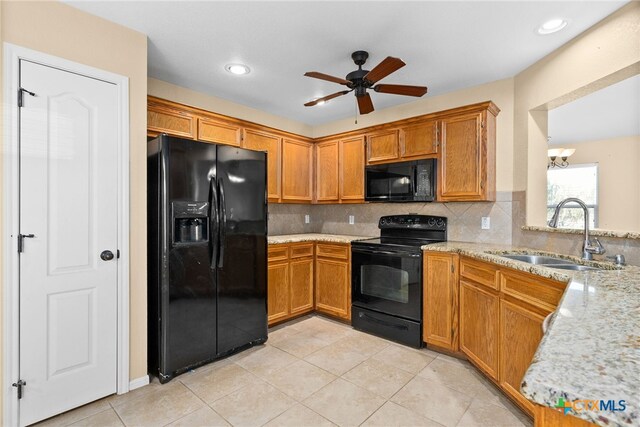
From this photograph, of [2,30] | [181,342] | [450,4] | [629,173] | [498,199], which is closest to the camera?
[2,30]

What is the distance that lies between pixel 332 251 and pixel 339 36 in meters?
2.16

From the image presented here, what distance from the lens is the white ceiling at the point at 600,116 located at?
3.32m

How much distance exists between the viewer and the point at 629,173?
4668 mm

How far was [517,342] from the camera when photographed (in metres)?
1.96

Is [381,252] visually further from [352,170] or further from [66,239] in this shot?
[66,239]

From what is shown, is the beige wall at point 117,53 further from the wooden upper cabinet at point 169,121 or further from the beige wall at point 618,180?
the beige wall at point 618,180

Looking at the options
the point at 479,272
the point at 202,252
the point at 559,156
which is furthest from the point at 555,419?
the point at 559,156

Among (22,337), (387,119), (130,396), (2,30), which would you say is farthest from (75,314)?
(387,119)

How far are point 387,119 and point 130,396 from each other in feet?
11.7

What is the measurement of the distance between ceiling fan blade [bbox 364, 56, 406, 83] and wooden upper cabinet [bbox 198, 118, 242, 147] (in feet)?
5.65

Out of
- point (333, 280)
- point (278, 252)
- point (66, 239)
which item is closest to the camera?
point (66, 239)

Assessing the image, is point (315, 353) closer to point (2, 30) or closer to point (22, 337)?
point (22, 337)

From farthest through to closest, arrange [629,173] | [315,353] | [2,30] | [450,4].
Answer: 1. [629,173]
2. [315,353]
3. [450,4]
4. [2,30]

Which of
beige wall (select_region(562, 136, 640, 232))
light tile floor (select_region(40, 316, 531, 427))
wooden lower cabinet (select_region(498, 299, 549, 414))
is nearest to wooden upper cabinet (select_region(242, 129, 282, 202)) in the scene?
light tile floor (select_region(40, 316, 531, 427))
